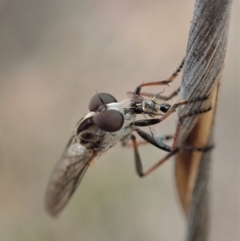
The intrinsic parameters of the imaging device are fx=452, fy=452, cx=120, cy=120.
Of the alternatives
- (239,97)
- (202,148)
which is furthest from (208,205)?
(239,97)

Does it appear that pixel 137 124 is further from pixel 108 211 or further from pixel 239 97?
pixel 239 97

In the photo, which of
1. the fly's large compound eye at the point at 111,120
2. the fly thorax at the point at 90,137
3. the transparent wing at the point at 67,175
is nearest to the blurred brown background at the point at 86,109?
the transparent wing at the point at 67,175

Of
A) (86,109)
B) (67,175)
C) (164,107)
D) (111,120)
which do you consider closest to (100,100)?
(111,120)

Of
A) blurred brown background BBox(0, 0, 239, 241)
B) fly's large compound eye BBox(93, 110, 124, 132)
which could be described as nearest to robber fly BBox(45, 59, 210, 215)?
fly's large compound eye BBox(93, 110, 124, 132)

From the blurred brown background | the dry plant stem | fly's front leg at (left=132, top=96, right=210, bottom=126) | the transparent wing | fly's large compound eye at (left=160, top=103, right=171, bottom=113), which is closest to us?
the dry plant stem

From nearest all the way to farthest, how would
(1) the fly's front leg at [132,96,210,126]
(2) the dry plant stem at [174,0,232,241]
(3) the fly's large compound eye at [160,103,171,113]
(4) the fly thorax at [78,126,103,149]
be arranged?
(2) the dry plant stem at [174,0,232,241]
(1) the fly's front leg at [132,96,210,126]
(3) the fly's large compound eye at [160,103,171,113]
(4) the fly thorax at [78,126,103,149]

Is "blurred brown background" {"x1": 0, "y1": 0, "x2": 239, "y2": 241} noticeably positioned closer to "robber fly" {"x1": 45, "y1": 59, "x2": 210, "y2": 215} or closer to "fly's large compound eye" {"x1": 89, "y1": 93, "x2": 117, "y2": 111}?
"robber fly" {"x1": 45, "y1": 59, "x2": 210, "y2": 215}

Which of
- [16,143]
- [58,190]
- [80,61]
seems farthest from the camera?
[80,61]

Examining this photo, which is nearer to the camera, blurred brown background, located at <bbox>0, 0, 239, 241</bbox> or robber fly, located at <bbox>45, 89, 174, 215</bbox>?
robber fly, located at <bbox>45, 89, 174, 215</bbox>
